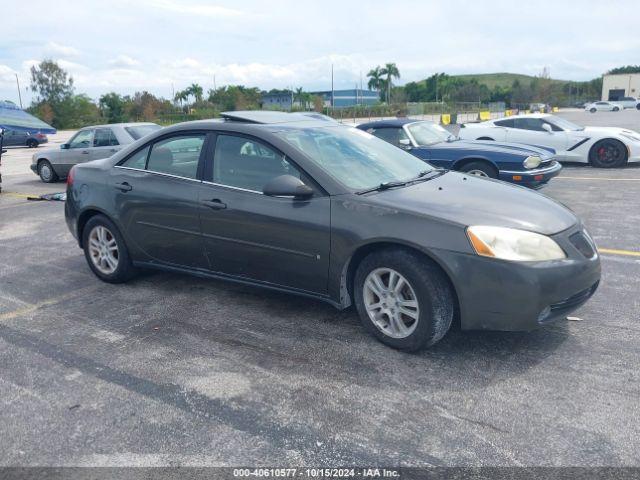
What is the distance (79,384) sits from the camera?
134 inches

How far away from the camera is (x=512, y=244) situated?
3375mm

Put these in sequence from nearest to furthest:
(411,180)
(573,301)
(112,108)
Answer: (573,301), (411,180), (112,108)

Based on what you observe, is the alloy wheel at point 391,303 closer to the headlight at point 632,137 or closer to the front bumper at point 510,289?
the front bumper at point 510,289

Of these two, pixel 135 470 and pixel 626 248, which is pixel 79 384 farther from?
pixel 626 248

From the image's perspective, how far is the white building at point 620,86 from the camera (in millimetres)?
106750

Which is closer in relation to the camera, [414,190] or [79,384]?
[79,384]

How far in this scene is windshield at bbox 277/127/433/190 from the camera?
4059 millimetres

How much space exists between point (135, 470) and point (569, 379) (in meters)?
2.46

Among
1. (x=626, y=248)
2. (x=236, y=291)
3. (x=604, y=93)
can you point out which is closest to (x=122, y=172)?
(x=236, y=291)

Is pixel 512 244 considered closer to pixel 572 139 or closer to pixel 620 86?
pixel 572 139

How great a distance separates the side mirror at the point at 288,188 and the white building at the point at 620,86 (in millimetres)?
119664

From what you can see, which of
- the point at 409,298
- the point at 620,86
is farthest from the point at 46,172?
the point at 620,86

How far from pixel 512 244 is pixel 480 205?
433 millimetres

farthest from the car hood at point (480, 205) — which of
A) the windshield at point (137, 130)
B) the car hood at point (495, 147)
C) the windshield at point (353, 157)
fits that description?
the windshield at point (137, 130)
